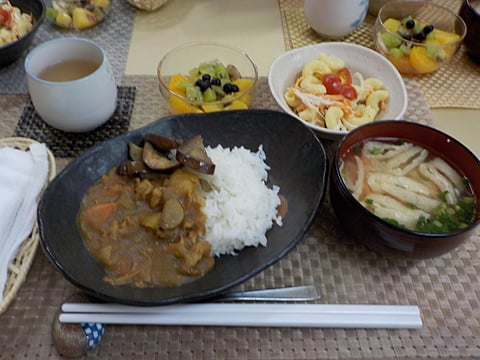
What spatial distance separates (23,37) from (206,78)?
2.50ft

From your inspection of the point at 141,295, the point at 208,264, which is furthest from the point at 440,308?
the point at 141,295

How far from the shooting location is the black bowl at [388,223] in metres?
1.07

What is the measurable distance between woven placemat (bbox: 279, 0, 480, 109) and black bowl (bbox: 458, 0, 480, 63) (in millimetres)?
62

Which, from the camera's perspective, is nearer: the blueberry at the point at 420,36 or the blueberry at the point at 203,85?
the blueberry at the point at 203,85

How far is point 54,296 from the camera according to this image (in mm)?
1135

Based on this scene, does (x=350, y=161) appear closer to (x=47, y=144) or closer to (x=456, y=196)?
(x=456, y=196)

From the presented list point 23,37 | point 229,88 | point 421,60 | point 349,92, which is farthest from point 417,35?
point 23,37

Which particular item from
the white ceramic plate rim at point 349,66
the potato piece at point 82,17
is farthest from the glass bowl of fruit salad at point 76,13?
the white ceramic plate rim at point 349,66

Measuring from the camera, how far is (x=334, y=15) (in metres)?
1.95

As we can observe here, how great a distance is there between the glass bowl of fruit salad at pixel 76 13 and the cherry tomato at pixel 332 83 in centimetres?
112

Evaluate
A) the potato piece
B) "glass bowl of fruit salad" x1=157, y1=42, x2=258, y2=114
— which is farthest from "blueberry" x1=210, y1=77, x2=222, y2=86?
the potato piece

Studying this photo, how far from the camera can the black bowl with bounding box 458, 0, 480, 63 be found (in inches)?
73.9

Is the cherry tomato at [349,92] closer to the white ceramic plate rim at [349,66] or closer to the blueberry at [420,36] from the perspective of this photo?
the white ceramic plate rim at [349,66]

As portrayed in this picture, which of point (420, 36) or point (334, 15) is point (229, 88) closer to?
point (334, 15)
